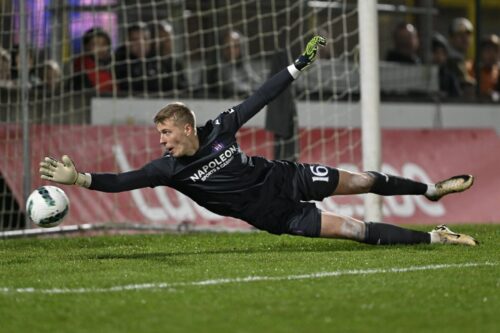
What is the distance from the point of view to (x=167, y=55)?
13.7m

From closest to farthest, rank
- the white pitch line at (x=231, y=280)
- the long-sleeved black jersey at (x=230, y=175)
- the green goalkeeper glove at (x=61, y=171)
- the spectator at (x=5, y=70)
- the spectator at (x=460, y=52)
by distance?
the white pitch line at (x=231, y=280) < the green goalkeeper glove at (x=61, y=171) < the long-sleeved black jersey at (x=230, y=175) < the spectator at (x=5, y=70) < the spectator at (x=460, y=52)

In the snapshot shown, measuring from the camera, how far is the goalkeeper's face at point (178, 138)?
8492 millimetres

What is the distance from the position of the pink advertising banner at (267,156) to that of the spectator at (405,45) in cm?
150

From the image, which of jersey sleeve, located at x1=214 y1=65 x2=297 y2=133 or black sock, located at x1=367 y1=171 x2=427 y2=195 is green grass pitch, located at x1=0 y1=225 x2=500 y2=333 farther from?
jersey sleeve, located at x1=214 y1=65 x2=297 y2=133

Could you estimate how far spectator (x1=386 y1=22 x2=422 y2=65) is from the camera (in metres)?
15.8

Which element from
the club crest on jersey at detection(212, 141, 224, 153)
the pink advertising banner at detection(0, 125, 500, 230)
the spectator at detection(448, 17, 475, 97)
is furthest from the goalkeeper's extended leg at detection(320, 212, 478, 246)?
the spectator at detection(448, 17, 475, 97)

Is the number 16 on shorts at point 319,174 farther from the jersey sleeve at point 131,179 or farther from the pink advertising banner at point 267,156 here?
the pink advertising banner at point 267,156

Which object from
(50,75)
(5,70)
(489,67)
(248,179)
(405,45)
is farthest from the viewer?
(489,67)

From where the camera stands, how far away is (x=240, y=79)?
1421 cm

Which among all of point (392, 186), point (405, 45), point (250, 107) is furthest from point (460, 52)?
point (250, 107)

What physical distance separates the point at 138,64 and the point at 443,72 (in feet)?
16.0

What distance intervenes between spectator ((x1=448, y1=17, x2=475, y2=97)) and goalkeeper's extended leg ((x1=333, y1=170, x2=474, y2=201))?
24.3 ft

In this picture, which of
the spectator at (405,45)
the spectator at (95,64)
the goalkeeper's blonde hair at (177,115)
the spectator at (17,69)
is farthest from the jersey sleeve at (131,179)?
the spectator at (405,45)

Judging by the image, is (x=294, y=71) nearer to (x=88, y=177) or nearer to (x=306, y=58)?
(x=306, y=58)
